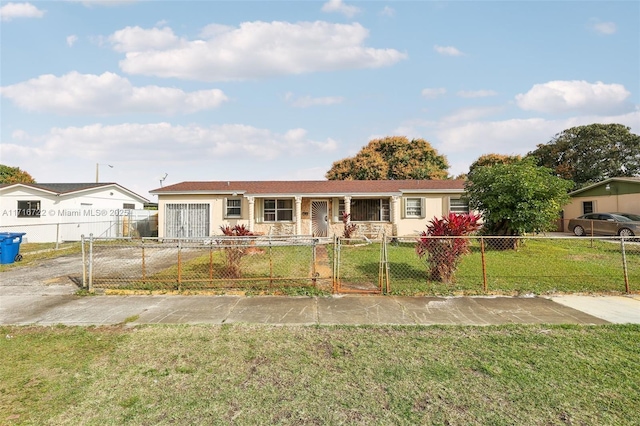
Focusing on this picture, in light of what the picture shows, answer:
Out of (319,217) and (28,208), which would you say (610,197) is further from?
(28,208)

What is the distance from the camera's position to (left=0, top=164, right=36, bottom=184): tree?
33250 millimetres

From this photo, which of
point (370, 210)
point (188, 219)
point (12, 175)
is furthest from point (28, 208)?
point (12, 175)

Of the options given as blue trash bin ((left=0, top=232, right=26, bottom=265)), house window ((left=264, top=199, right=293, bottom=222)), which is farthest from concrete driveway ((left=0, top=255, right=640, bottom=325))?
house window ((left=264, top=199, right=293, bottom=222))

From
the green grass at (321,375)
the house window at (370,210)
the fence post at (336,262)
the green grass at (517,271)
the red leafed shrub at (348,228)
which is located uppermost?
the house window at (370,210)

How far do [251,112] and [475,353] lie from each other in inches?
644

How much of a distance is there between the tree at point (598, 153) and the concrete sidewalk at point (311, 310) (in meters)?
29.3

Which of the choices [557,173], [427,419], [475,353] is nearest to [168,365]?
[427,419]

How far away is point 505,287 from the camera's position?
7305 mm

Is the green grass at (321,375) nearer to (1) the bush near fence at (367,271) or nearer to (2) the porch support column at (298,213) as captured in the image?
(1) the bush near fence at (367,271)

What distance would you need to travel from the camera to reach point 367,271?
9.13 metres

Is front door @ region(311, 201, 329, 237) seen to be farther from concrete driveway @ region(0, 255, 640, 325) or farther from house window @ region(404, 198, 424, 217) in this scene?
concrete driveway @ region(0, 255, 640, 325)

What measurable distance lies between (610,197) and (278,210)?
2119cm

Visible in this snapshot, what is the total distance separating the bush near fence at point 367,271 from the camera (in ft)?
23.5

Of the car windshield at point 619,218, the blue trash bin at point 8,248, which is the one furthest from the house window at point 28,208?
the car windshield at point 619,218
